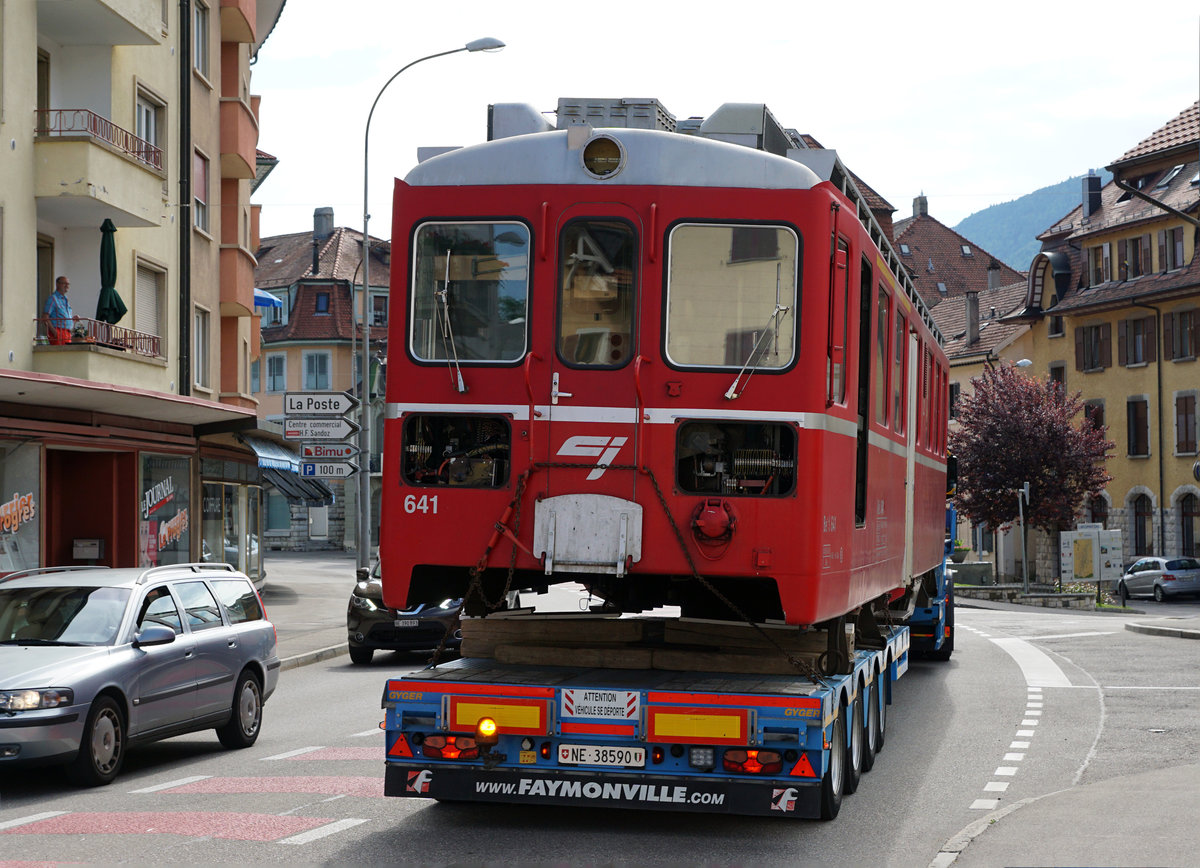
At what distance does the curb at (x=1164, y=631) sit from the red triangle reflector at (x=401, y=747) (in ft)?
74.2

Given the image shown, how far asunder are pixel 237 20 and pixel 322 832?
86.7ft

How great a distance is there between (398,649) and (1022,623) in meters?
16.1

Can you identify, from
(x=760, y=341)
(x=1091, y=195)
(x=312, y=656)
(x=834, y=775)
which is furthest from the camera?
(x=1091, y=195)

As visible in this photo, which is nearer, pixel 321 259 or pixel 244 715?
pixel 244 715

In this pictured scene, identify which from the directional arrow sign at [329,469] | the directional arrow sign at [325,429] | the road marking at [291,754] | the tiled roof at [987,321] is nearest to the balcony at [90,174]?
the directional arrow sign at [325,429]

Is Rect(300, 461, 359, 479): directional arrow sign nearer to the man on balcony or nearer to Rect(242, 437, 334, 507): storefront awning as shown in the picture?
the man on balcony

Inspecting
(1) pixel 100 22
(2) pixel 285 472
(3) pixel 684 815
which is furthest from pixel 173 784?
(2) pixel 285 472

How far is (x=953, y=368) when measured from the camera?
7344cm

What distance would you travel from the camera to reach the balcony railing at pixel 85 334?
75.3ft

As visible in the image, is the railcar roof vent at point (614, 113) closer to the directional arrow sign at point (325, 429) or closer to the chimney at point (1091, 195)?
the directional arrow sign at point (325, 429)

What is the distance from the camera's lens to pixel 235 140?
1283 inches

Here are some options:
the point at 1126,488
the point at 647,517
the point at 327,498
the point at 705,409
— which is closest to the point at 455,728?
the point at 647,517

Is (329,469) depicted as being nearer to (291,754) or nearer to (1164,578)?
(291,754)

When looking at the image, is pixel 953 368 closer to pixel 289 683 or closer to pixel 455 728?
pixel 289 683
